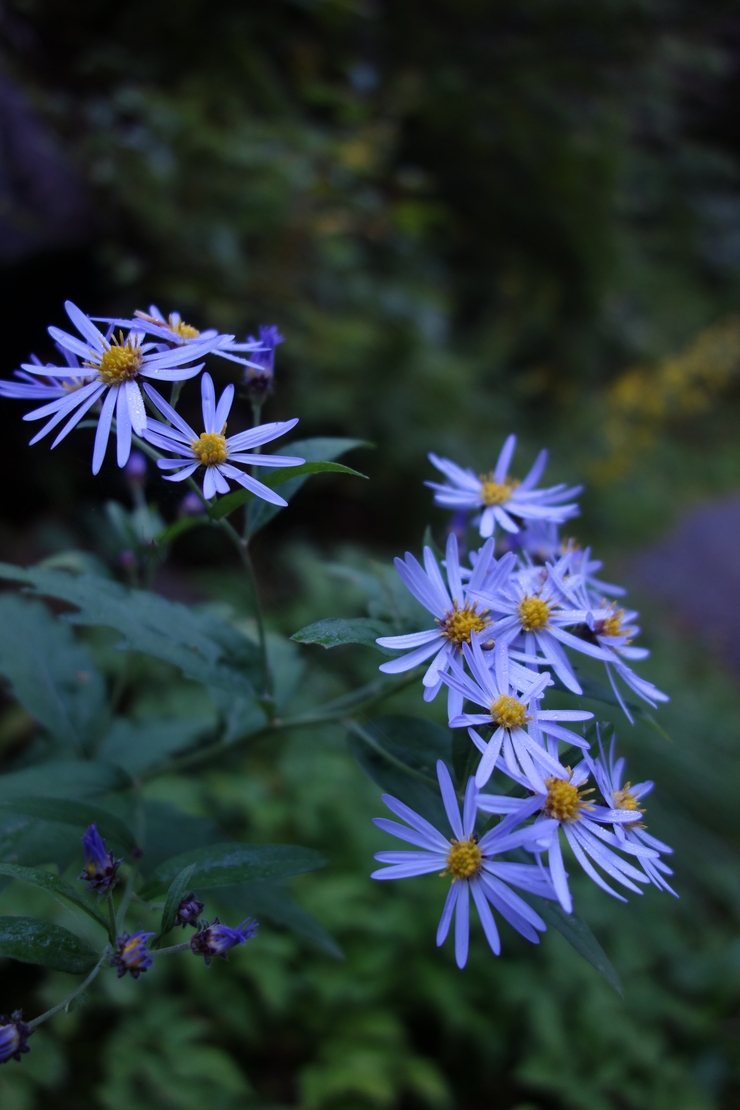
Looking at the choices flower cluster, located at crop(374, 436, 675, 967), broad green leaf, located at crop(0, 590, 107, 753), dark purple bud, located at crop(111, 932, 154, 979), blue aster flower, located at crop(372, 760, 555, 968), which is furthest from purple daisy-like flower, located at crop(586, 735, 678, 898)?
broad green leaf, located at crop(0, 590, 107, 753)

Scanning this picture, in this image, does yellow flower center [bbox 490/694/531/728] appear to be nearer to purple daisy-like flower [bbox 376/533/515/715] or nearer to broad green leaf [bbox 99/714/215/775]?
purple daisy-like flower [bbox 376/533/515/715]

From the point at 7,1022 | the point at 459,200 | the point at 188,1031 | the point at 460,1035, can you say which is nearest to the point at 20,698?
the point at 7,1022

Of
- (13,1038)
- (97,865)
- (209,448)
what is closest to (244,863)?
(97,865)

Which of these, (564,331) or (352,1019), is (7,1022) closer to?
(352,1019)

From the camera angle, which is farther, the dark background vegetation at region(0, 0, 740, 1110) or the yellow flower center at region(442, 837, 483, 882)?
the dark background vegetation at region(0, 0, 740, 1110)

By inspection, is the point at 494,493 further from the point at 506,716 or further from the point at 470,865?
the point at 470,865

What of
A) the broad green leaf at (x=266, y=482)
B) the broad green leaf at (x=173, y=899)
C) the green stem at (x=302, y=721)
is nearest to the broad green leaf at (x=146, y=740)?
the green stem at (x=302, y=721)
